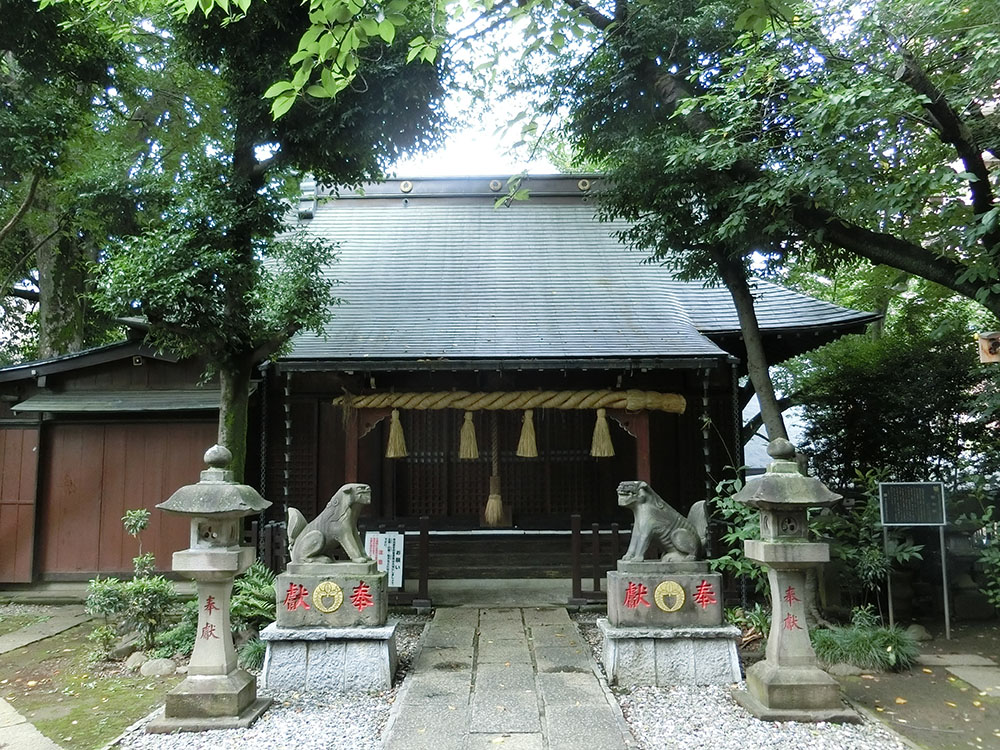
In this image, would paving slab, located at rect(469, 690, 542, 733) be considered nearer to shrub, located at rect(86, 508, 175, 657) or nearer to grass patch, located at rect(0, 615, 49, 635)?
shrub, located at rect(86, 508, 175, 657)

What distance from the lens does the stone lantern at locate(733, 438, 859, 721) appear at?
4.56 m

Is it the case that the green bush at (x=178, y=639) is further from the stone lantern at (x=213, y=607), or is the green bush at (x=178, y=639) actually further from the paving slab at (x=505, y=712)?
the paving slab at (x=505, y=712)

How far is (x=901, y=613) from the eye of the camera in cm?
751

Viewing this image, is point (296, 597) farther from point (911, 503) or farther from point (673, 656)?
point (911, 503)

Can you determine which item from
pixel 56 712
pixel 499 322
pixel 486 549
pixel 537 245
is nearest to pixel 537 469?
pixel 486 549

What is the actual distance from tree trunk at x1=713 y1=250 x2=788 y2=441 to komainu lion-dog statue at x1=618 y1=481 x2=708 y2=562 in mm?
1901

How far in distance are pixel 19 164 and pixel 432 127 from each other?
15.6 ft

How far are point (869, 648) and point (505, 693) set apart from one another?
3522 millimetres

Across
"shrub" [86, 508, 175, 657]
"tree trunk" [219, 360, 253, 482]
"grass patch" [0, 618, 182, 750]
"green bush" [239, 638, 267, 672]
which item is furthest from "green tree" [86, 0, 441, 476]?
"grass patch" [0, 618, 182, 750]

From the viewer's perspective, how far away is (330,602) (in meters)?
5.39

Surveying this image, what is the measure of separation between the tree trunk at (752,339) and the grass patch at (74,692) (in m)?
6.44

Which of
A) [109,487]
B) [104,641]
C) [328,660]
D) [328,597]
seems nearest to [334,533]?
[328,597]

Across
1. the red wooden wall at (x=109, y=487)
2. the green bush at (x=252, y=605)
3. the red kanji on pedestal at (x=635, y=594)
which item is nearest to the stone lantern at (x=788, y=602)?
the red kanji on pedestal at (x=635, y=594)

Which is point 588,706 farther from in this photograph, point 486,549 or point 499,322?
point 499,322
